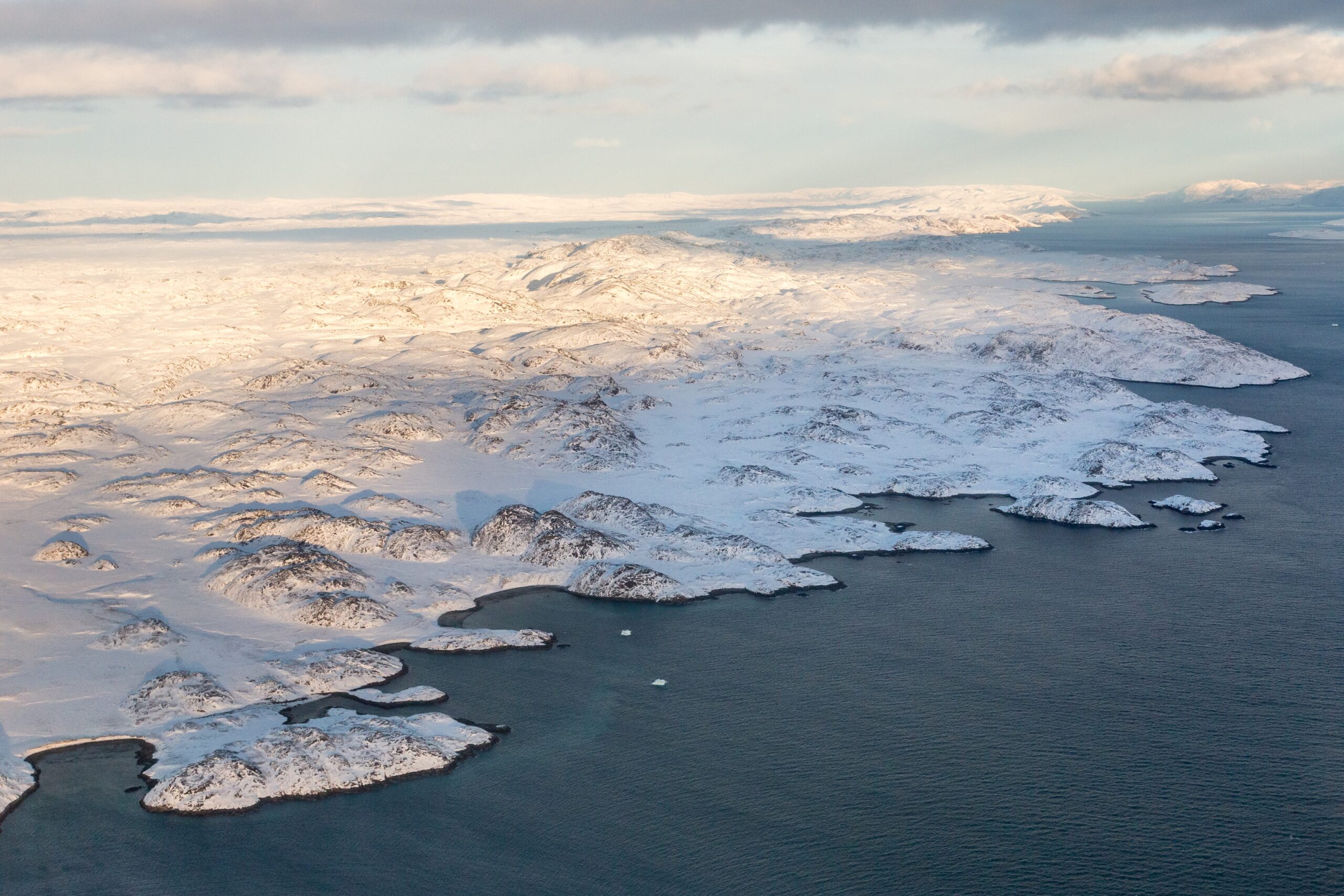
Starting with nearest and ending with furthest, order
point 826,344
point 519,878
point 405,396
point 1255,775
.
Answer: point 519,878, point 1255,775, point 405,396, point 826,344


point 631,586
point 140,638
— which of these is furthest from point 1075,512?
point 140,638

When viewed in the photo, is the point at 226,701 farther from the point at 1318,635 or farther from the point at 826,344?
the point at 826,344

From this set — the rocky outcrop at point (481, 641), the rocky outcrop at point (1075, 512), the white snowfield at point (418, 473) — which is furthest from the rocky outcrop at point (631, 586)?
the rocky outcrop at point (1075, 512)

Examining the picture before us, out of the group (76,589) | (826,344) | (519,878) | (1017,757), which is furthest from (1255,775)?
(826,344)

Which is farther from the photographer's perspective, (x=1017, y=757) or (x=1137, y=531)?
(x=1137, y=531)

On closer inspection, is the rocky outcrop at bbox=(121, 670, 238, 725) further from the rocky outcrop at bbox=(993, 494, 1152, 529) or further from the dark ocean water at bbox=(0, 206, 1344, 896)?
the rocky outcrop at bbox=(993, 494, 1152, 529)

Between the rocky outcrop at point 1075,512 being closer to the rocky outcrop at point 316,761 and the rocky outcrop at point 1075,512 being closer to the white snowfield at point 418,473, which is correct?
the white snowfield at point 418,473
